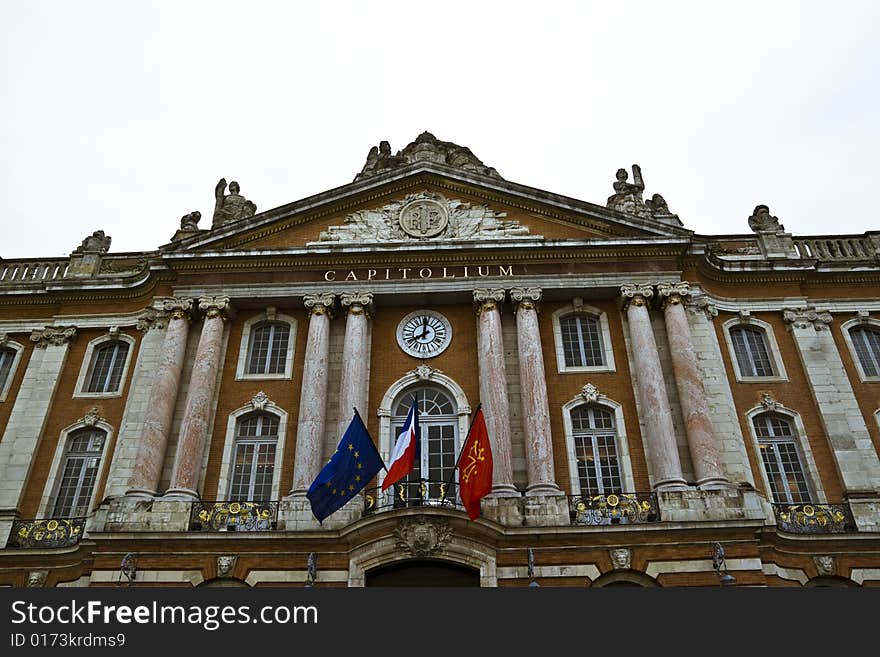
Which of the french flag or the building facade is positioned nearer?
Result: the french flag

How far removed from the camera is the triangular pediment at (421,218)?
22766 mm

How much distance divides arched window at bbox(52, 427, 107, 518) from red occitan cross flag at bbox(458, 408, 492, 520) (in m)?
10.7

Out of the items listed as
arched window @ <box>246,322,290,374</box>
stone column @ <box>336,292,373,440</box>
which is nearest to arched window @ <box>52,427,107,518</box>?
arched window @ <box>246,322,290,374</box>

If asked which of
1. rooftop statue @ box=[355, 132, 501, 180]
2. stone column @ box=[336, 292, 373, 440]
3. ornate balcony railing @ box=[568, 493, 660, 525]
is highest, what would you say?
rooftop statue @ box=[355, 132, 501, 180]

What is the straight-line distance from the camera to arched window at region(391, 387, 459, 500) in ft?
62.9

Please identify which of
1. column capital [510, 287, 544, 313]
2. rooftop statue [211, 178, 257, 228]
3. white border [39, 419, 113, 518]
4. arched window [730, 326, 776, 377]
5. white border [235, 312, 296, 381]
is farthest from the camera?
rooftop statue [211, 178, 257, 228]

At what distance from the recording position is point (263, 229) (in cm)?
2319

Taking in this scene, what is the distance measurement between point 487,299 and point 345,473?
7.14m

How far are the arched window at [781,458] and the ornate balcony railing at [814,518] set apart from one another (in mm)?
582

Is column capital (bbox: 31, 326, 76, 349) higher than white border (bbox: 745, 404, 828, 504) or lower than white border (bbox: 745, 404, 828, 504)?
higher

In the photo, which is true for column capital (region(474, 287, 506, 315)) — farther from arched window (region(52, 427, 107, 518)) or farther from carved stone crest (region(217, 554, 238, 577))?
arched window (region(52, 427, 107, 518))

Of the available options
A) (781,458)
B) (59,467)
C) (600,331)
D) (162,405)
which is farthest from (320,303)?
(781,458)

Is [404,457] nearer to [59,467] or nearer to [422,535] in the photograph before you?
[422,535]

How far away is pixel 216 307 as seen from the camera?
21.9 metres
